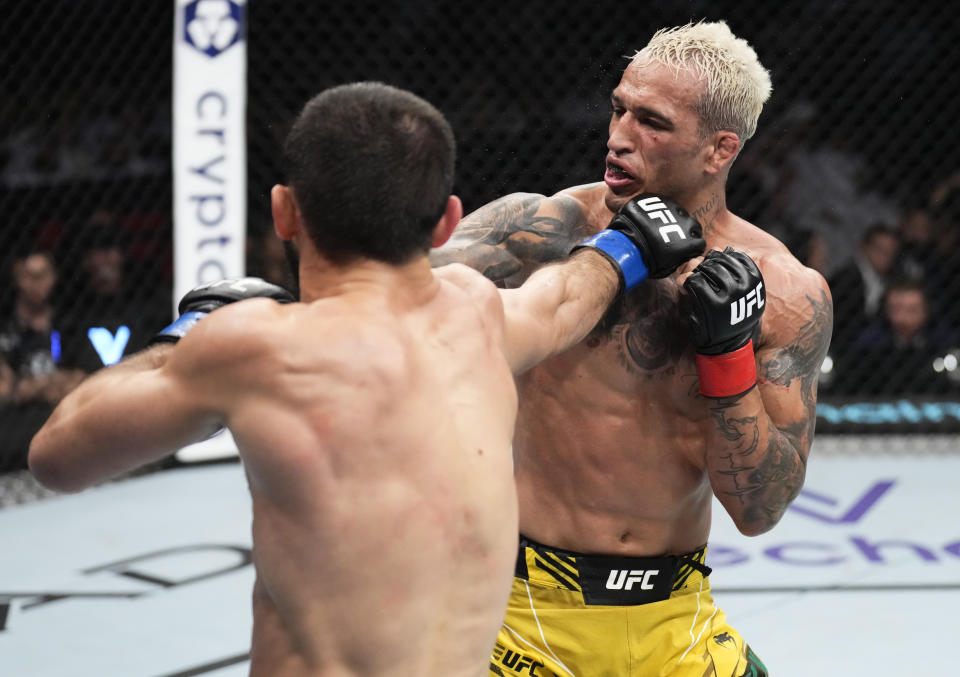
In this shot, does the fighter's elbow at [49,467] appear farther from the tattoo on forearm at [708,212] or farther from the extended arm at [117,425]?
the tattoo on forearm at [708,212]

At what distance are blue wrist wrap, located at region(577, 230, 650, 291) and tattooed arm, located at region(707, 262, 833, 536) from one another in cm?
27

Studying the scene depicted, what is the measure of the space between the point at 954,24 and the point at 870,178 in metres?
0.87

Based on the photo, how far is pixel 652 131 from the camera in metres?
2.01

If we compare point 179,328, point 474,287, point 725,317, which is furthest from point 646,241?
point 179,328

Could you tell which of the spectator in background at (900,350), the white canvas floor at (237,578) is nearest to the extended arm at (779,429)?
the white canvas floor at (237,578)

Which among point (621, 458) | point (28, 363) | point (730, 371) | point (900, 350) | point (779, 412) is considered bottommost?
point (28, 363)

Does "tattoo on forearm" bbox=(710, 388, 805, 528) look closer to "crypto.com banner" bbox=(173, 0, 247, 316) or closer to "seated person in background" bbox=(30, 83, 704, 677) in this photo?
"seated person in background" bbox=(30, 83, 704, 677)

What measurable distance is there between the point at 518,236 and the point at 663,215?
1.06ft

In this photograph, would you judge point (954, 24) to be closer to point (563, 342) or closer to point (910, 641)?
point (910, 641)

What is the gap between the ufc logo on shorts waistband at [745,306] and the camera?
1.79m

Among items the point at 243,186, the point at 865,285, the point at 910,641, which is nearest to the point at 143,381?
the point at 910,641

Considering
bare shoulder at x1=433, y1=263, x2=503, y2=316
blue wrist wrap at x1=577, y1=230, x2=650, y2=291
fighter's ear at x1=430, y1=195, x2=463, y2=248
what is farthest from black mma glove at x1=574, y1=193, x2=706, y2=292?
fighter's ear at x1=430, y1=195, x2=463, y2=248

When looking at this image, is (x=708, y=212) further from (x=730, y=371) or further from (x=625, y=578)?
(x=625, y=578)

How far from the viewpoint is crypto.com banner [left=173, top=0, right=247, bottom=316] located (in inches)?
172
